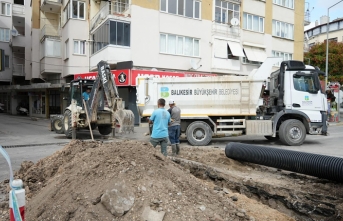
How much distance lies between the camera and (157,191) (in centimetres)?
424

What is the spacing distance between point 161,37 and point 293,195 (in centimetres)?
1837

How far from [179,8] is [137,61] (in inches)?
214

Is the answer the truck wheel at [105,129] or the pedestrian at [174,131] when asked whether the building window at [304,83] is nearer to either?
the pedestrian at [174,131]

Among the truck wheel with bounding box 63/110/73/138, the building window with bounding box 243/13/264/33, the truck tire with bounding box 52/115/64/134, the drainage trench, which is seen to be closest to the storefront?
the truck tire with bounding box 52/115/64/134

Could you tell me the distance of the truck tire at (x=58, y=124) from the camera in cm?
1549

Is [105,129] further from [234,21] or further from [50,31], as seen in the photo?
[50,31]

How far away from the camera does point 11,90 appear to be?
121 feet

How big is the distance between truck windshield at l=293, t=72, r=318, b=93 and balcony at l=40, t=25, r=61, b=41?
2356 cm

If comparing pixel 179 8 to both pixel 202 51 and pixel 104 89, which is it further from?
pixel 104 89

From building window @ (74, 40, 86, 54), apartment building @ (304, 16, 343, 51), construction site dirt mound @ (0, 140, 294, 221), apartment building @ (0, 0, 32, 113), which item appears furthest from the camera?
apartment building @ (304, 16, 343, 51)

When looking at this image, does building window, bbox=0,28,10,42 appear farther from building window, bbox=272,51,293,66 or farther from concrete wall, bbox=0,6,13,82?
building window, bbox=272,51,293,66

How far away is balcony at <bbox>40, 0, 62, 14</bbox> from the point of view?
27969 mm

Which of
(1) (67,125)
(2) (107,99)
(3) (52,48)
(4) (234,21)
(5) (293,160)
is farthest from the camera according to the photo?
(3) (52,48)

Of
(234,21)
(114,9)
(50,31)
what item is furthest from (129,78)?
(50,31)
